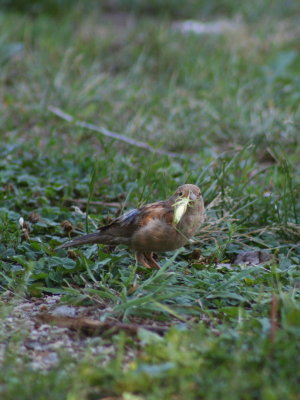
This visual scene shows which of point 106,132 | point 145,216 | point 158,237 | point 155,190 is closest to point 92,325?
point 158,237

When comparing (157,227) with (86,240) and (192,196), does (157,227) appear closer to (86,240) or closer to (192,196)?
(192,196)

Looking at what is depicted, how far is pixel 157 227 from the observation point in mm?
3918

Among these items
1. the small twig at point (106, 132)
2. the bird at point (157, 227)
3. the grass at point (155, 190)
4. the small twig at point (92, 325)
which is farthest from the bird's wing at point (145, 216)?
the small twig at point (106, 132)

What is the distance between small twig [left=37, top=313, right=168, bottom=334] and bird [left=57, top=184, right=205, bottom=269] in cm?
79

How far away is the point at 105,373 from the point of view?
2.59 meters

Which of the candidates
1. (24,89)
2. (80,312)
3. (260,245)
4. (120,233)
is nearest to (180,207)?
(120,233)

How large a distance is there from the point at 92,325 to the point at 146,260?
1021 mm

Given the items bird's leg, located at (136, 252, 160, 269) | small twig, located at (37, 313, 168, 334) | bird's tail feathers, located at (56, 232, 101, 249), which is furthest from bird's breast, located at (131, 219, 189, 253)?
small twig, located at (37, 313, 168, 334)

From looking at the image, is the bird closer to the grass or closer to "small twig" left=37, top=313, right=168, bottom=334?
the grass

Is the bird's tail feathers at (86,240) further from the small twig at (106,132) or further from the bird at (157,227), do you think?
the small twig at (106,132)

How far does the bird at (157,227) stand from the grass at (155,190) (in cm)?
12

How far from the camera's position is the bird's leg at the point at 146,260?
4105mm

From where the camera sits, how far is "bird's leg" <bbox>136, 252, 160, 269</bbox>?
4.11 m

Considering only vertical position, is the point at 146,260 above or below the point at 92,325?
below
